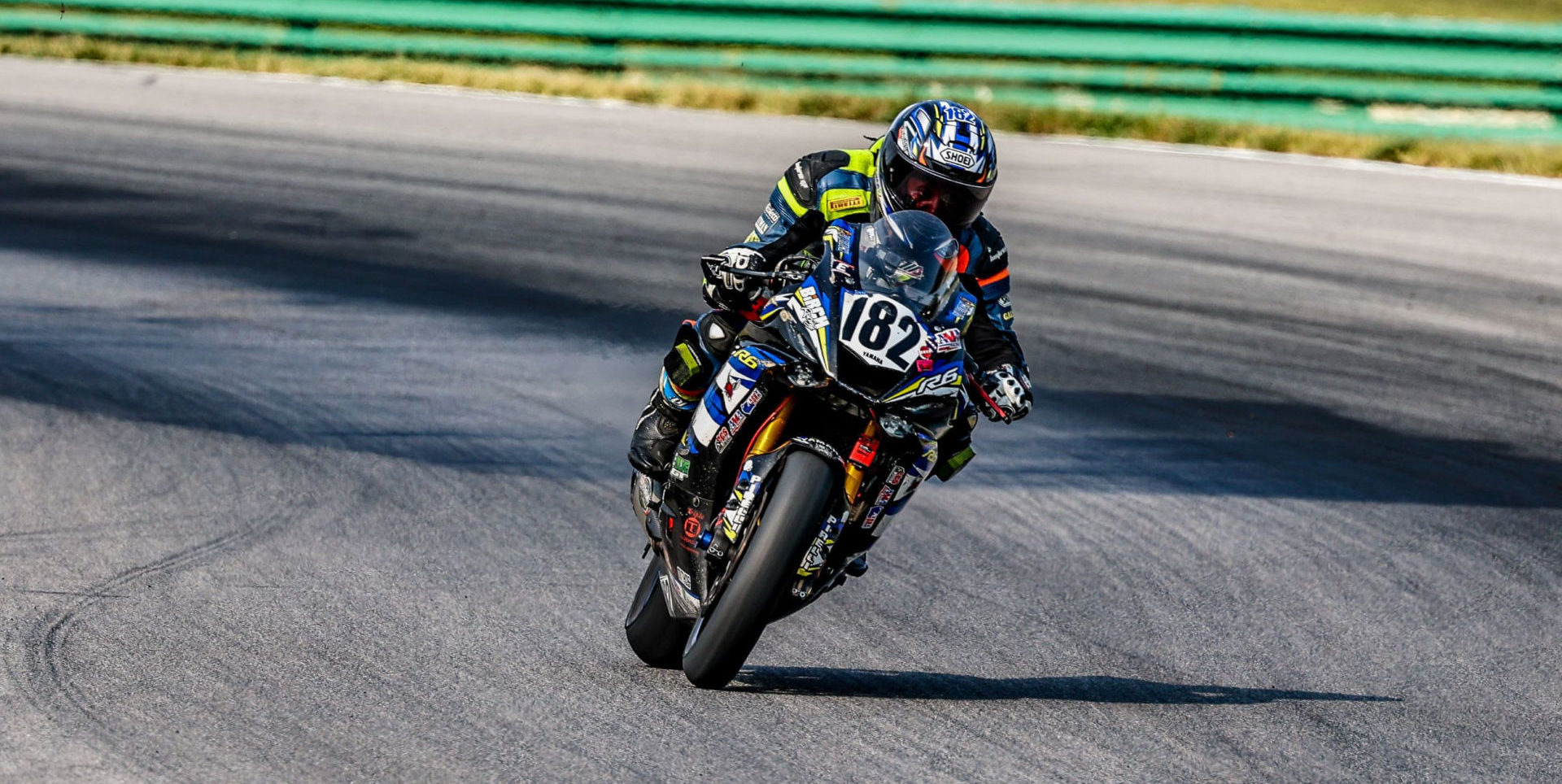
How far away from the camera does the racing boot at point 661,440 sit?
529 cm

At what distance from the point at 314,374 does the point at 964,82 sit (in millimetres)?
10013

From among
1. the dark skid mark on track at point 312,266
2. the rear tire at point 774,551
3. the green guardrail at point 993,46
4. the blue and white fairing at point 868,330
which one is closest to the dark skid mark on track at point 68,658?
the rear tire at point 774,551

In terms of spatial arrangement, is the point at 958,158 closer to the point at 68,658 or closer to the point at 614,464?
the point at 68,658

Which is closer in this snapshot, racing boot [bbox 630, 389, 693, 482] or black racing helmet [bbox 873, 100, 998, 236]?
black racing helmet [bbox 873, 100, 998, 236]

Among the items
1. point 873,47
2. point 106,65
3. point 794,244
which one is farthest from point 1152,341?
point 106,65

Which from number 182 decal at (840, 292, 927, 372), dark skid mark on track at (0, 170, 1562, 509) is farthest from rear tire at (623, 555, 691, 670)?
dark skid mark on track at (0, 170, 1562, 509)

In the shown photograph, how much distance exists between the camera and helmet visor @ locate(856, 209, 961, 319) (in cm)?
473

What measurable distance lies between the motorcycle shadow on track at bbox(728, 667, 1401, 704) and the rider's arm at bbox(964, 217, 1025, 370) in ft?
3.15

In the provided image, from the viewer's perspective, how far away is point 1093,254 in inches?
485

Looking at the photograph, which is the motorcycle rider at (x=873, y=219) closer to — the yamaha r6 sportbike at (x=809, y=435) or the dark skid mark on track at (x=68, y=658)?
the yamaha r6 sportbike at (x=809, y=435)

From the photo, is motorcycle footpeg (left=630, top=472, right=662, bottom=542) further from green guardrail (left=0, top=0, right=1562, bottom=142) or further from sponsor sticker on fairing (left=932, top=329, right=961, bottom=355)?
green guardrail (left=0, top=0, right=1562, bottom=142)

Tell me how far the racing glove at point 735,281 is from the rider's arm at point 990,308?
2.11ft

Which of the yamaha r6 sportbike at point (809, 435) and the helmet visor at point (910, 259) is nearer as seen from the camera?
the yamaha r6 sportbike at point (809, 435)

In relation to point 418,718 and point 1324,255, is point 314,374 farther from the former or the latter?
point 1324,255
